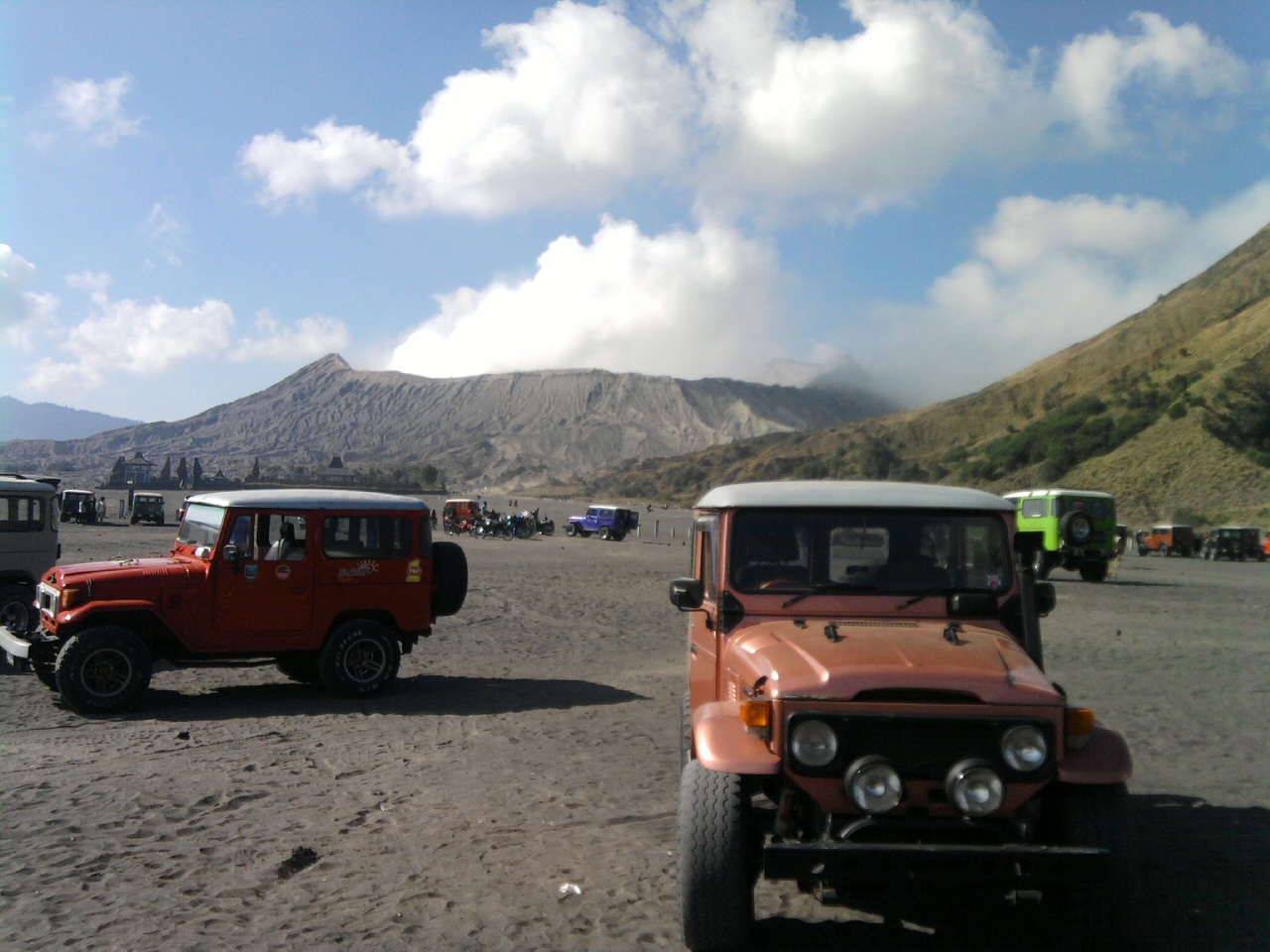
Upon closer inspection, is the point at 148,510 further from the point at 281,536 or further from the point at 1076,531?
the point at 281,536

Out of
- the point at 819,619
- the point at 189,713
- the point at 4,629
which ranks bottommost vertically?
the point at 189,713

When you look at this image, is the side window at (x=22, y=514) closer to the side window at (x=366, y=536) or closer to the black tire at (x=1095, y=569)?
the side window at (x=366, y=536)

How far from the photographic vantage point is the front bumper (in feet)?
13.1

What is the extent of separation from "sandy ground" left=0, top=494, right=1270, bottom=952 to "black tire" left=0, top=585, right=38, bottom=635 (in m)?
1.75

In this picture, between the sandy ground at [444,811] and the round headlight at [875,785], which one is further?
the sandy ground at [444,811]

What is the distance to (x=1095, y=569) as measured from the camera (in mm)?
29891

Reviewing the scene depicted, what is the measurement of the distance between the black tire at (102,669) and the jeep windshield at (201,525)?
1222 mm

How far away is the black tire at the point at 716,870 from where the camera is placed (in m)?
4.31

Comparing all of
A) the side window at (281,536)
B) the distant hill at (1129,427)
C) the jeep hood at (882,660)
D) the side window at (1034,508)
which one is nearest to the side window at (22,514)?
the side window at (281,536)

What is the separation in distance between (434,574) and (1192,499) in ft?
188

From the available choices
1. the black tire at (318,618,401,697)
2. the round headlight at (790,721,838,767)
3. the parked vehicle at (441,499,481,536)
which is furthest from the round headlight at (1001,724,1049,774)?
the parked vehicle at (441,499,481,536)

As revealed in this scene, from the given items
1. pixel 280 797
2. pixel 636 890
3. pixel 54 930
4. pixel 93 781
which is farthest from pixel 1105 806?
pixel 93 781

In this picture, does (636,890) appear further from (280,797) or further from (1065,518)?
(1065,518)

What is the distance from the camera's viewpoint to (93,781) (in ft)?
24.5
